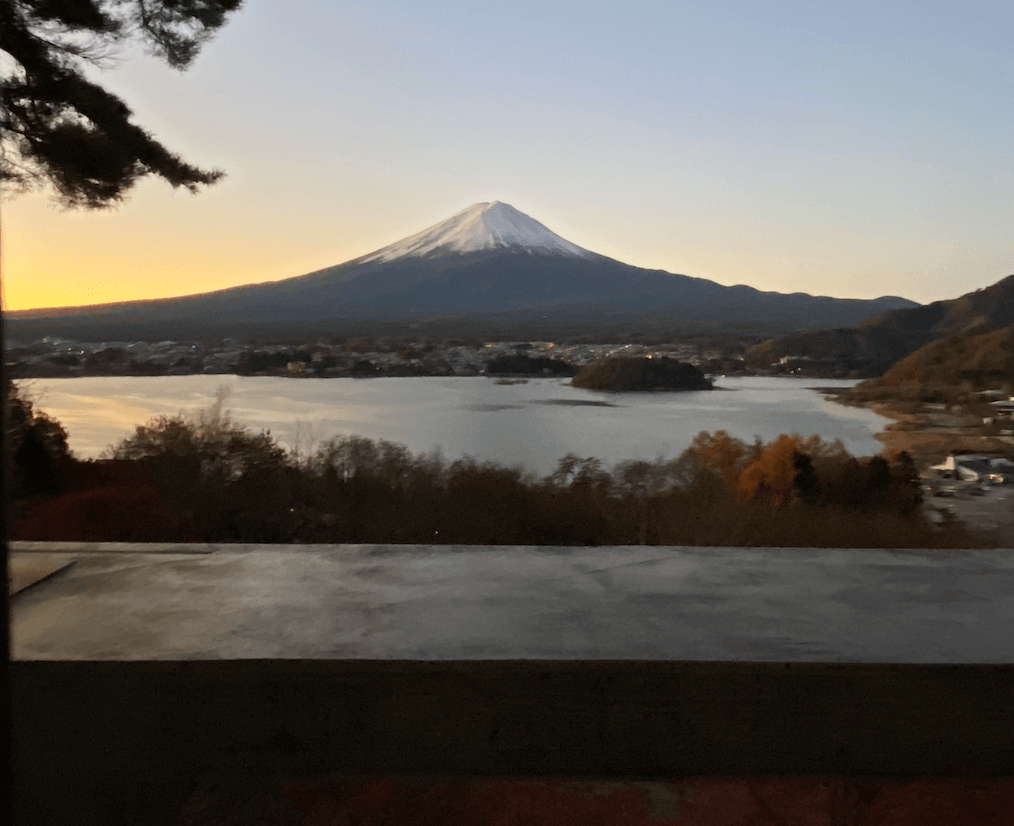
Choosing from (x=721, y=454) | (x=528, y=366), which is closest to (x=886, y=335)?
(x=721, y=454)

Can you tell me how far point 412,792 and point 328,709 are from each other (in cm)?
17

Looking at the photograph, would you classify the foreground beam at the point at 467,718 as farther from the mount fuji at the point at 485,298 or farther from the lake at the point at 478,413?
the mount fuji at the point at 485,298

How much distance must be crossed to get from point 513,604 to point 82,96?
6.35 ft

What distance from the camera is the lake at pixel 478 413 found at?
269cm

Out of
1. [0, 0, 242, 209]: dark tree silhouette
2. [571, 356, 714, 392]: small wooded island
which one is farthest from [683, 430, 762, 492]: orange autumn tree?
[0, 0, 242, 209]: dark tree silhouette

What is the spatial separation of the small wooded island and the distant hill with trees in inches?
9.3

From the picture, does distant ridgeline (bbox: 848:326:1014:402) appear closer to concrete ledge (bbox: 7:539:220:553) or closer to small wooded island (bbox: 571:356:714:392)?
small wooded island (bbox: 571:356:714:392)

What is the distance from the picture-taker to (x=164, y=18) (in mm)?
2396

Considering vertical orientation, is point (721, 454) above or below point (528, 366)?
below

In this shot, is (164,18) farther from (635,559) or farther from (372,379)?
(635,559)

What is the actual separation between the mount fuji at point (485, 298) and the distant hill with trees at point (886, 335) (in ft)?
0.15

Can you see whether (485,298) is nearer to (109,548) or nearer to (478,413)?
(478,413)

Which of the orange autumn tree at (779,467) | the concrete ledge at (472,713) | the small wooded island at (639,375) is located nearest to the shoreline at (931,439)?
the orange autumn tree at (779,467)

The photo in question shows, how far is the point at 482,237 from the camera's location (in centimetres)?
284
